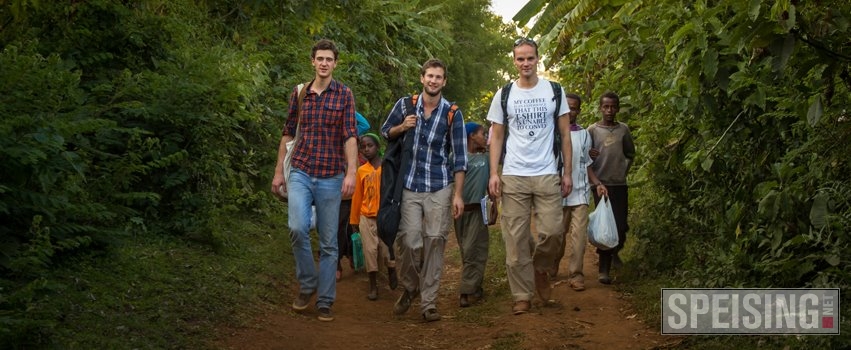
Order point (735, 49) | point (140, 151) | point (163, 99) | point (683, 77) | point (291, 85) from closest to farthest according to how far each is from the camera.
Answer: point (735, 49) < point (683, 77) < point (140, 151) < point (163, 99) < point (291, 85)

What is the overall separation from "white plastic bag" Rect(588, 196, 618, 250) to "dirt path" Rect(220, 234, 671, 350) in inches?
17.4

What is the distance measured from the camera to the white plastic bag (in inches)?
373

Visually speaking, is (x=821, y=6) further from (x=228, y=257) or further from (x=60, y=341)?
(x=228, y=257)

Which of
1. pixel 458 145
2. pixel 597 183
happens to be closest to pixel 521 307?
pixel 458 145

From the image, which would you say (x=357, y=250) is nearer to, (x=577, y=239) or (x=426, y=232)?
(x=577, y=239)

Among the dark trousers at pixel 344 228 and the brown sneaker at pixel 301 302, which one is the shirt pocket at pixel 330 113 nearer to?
the brown sneaker at pixel 301 302

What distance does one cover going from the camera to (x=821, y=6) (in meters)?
5.61

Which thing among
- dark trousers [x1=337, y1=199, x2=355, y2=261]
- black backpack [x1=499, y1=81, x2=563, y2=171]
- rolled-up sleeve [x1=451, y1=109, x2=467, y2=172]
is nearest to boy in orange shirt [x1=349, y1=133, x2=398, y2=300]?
dark trousers [x1=337, y1=199, x2=355, y2=261]

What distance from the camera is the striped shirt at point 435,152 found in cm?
834

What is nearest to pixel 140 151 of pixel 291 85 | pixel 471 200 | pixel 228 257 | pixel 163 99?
pixel 163 99

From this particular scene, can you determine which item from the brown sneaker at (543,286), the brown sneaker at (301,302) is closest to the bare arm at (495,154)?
the brown sneaker at (543,286)

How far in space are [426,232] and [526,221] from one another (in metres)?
0.85

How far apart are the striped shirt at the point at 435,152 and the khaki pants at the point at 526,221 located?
0.48 m

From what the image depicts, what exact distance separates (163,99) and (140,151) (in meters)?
0.93
